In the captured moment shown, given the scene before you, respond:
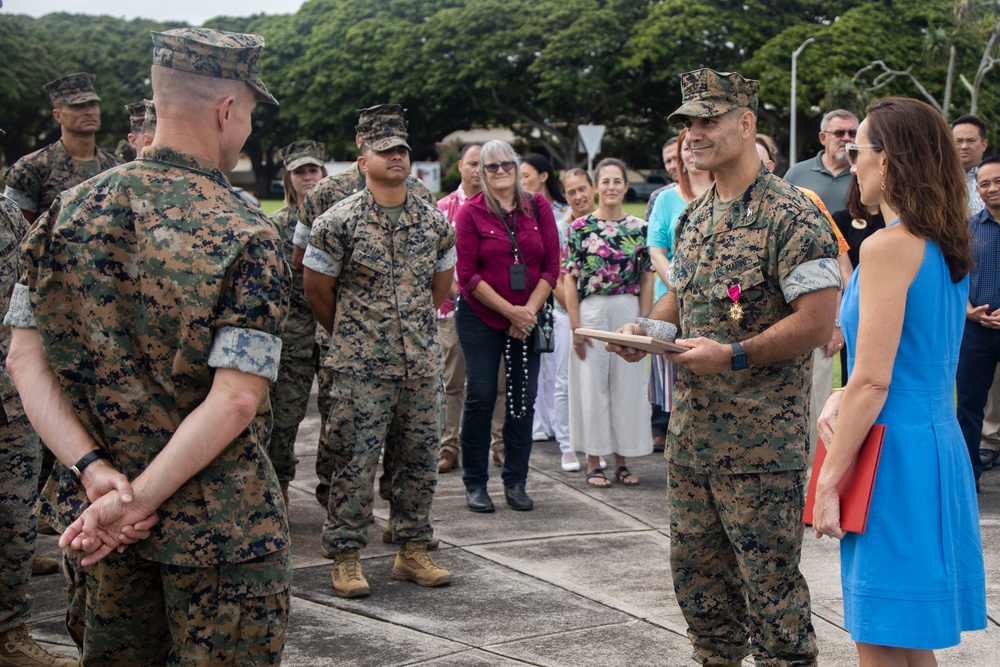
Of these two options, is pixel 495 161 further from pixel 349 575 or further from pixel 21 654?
pixel 21 654

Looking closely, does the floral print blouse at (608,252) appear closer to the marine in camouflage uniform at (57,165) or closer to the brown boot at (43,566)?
the marine in camouflage uniform at (57,165)

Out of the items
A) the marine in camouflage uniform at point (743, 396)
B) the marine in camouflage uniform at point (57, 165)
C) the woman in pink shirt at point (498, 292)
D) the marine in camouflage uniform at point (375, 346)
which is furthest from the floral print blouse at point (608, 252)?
the marine in camouflage uniform at point (743, 396)

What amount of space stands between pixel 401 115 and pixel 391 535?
2.17m

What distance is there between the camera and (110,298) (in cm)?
248

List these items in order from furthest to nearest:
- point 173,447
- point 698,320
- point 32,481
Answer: point 32,481, point 698,320, point 173,447

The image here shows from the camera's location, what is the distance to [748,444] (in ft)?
11.7

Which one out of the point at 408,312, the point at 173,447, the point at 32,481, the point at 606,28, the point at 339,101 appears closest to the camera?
the point at 173,447

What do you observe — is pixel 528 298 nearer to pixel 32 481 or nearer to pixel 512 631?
pixel 512 631

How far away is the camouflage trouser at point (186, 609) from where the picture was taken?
256 centimetres

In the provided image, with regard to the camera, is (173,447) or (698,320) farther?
(698,320)

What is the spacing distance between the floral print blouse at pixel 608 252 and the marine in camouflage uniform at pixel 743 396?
3.39m

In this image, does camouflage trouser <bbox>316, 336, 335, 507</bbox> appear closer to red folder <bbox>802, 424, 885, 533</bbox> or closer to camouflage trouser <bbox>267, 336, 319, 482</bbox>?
camouflage trouser <bbox>267, 336, 319, 482</bbox>

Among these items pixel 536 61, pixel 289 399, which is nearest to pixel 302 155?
pixel 289 399

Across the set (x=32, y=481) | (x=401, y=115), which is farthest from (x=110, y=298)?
(x=401, y=115)
